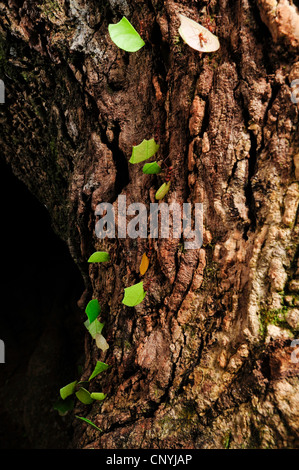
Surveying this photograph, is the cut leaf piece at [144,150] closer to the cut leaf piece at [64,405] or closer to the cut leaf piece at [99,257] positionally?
the cut leaf piece at [99,257]

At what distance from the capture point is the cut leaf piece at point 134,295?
89 cm

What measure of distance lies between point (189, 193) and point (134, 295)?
343mm

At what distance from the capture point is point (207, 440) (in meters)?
0.76

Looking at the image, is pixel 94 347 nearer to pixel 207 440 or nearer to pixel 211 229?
pixel 207 440

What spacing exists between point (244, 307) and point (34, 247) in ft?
6.45

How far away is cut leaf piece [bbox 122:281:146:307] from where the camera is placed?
0.89 metres

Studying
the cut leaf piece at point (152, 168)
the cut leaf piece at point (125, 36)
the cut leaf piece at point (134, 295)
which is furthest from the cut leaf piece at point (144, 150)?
the cut leaf piece at point (134, 295)

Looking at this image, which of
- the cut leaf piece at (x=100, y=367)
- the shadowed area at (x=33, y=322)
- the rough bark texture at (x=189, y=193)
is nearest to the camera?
the rough bark texture at (x=189, y=193)

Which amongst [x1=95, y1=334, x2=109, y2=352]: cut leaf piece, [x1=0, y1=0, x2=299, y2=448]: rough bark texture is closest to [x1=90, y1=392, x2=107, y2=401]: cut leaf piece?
[x1=0, y1=0, x2=299, y2=448]: rough bark texture

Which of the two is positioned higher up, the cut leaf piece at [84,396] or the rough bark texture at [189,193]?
the rough bark texture at [189,193]

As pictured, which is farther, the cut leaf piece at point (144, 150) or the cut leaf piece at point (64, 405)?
the cut leaf piece at point (64, 405)

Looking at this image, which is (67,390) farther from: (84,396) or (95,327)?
(95,327)

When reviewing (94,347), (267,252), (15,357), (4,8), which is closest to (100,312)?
(94,347)

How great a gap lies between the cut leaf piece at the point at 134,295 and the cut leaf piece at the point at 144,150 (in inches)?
14.6
